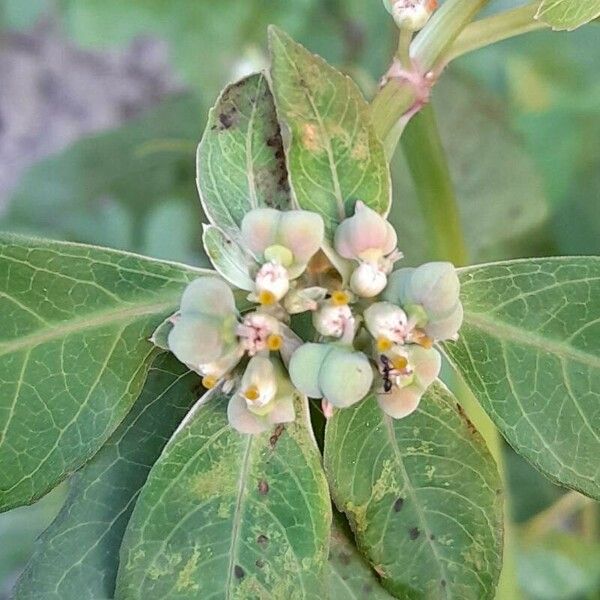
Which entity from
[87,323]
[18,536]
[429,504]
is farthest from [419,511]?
[18,536]

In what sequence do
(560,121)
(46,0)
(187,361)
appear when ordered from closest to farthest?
(187,361) < (560,121) < (46,0)

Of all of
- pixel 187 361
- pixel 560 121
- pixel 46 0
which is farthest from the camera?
pixel 46 0

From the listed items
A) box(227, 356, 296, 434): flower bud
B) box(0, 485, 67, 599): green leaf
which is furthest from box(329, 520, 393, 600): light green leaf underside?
box(0, 485, 67, 599): green leaf

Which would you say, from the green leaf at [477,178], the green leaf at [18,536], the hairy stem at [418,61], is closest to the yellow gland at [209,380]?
the hairy stem at [418,61]

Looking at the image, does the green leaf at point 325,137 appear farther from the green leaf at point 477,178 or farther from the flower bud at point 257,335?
the green leaf at point 477,178

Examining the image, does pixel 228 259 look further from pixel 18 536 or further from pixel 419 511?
pixel 18 536

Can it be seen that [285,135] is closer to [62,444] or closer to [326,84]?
[326,84]

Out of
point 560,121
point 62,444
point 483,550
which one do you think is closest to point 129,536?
point 62,444
